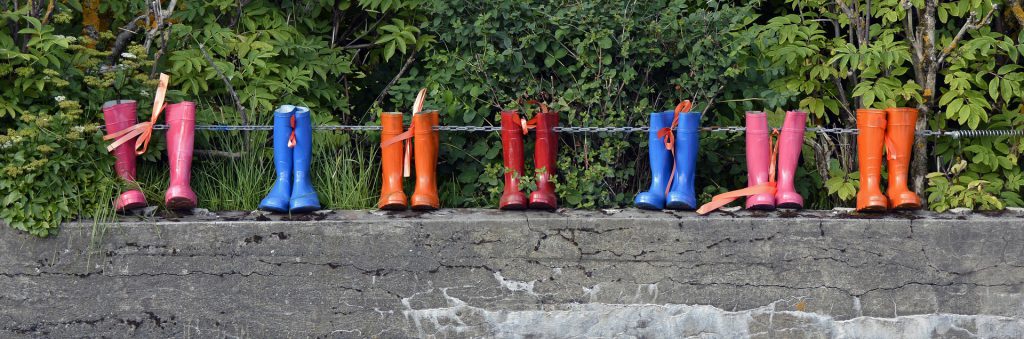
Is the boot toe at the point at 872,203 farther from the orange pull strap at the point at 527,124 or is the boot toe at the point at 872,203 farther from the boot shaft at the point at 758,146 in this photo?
the orange pull strap at the point at 527,124

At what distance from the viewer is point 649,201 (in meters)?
4.38

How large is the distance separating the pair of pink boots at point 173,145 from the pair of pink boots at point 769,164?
2.01 meters

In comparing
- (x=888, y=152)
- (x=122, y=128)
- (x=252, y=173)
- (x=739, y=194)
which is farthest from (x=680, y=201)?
(x=122, y=128)

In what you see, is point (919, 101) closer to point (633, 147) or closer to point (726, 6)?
point (726, 6)

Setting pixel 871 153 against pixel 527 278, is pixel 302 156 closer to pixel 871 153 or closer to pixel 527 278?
pixel 527 278

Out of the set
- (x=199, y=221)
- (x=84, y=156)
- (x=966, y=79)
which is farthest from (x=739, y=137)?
(x=84, y=156)

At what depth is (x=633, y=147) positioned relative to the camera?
4.71m

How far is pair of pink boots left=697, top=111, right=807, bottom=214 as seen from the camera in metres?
4.39

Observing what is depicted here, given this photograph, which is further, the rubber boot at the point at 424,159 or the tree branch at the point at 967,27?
the tree branch at the point at 967,27

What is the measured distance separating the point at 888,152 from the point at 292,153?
2.32 m

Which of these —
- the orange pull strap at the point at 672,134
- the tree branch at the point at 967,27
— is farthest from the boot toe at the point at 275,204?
the tree branch at the point at 967,27

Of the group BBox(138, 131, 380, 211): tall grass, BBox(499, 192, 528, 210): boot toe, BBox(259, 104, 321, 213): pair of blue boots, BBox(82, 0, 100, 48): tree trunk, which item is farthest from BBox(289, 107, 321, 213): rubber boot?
BBox(82, 0, 100, 48): tree trunk

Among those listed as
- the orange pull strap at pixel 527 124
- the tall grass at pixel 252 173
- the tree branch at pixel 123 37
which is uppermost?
the tree branch at pixel 123 37

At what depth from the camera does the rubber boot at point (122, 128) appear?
432cm
